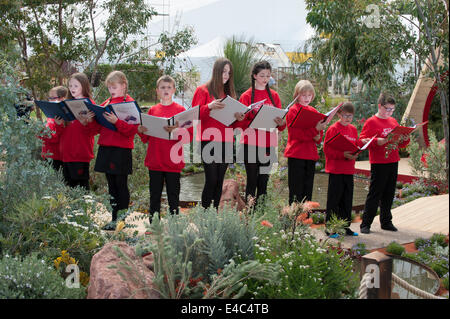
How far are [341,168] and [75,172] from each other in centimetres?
279

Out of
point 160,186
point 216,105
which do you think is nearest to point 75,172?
point 160,186

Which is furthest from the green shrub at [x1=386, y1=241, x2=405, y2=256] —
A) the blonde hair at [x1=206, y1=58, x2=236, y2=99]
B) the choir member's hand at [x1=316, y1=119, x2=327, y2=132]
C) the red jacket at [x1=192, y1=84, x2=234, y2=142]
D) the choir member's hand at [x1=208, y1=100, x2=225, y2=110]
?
the blonde hair at [x1=206, y1=58, x2=236, y2=99]

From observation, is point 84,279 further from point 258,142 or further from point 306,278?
point 258,142

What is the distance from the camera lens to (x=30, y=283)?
2477 mm

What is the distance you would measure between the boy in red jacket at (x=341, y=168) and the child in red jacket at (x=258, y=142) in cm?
59

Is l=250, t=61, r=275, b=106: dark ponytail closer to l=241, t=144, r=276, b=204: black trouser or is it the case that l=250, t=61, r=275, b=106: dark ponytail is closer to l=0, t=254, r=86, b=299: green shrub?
l=241, t=144, r=276, b=204: black trouser

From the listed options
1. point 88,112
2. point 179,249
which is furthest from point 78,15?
point 179,249

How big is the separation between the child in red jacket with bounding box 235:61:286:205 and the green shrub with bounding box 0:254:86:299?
2.66m

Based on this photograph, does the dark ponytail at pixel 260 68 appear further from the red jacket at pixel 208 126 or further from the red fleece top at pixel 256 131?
the red jacket at pixel 208 126

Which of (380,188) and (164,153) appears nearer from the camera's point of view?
(164,153)

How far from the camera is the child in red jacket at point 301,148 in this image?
4957 millimetres

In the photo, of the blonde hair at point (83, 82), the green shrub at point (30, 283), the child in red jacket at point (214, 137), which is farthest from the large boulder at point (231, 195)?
the green shrub at point (30, 283)

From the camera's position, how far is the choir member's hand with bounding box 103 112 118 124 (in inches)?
A: 176
